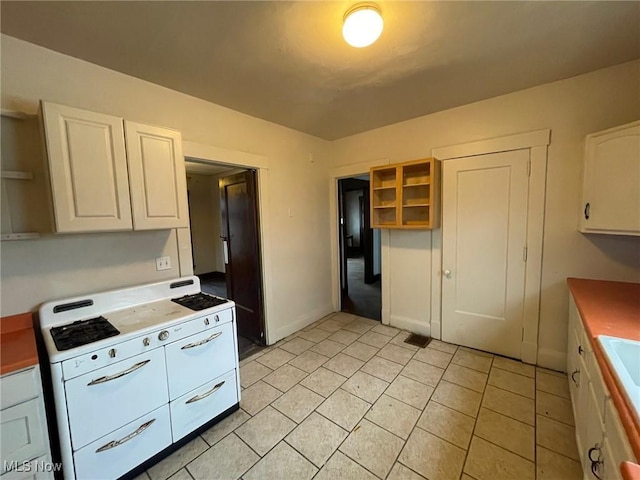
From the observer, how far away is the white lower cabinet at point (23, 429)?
1125 millimetres

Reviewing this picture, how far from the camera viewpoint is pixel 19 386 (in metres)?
1.16

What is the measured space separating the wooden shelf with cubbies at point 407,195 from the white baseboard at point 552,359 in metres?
1.51

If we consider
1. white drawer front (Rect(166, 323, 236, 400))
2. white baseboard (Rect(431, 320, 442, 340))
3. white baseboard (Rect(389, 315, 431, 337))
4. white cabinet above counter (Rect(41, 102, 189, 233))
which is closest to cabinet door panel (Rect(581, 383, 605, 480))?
white baseboard (Rect(431, 320, 442, 340))

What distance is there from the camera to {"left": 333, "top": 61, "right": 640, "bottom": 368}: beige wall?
2012mm

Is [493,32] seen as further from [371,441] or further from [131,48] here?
[371,441]

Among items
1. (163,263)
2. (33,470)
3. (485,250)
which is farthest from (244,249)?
(485,250)

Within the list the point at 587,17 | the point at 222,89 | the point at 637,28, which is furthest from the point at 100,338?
the point at 637,28

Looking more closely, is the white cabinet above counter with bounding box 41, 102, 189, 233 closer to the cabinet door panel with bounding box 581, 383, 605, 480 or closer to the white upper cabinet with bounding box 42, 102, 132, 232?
the white upper cabinet with bounding box 42, 102, 132, 232

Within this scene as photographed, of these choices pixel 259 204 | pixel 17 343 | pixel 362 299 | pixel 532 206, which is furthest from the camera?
pixel 362 299

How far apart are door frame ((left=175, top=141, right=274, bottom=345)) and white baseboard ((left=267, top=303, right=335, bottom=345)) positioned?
6 cm

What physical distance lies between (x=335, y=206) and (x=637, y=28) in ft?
9.53

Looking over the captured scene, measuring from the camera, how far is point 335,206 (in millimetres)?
3814

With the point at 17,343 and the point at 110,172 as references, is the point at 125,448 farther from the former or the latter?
the point at 110,172

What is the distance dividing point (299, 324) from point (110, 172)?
2.55 metres
